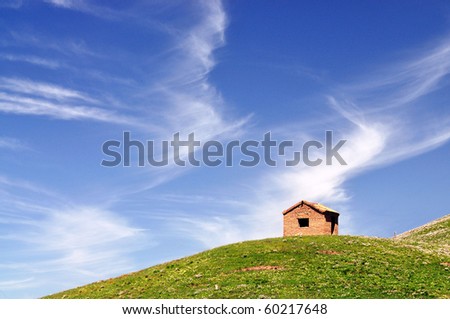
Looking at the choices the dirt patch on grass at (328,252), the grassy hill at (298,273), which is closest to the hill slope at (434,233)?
the grassy hill at (298,273)

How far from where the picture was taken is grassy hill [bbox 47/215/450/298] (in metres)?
44.2

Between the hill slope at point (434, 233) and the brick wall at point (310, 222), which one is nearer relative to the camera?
the brick wall at point (310, 222)

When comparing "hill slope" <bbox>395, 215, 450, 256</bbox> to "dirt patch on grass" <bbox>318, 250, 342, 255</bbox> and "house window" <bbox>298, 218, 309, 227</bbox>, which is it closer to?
"house window" <bbox>298, 218, 309, 227</bbox>

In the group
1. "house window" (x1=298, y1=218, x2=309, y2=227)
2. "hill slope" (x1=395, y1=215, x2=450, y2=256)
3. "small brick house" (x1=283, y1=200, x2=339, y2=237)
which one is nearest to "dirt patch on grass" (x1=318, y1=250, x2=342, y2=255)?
"small brick house" (x1=283, y1=200, x2=339, y2=237)

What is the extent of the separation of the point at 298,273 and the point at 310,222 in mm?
28387

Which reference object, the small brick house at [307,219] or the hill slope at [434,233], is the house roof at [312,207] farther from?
the hill slope at [434,233]

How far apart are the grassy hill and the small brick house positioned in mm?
8617

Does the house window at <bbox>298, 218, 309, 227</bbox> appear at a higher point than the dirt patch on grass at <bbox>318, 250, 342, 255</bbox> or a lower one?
higher

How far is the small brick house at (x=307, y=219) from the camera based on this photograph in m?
76.6

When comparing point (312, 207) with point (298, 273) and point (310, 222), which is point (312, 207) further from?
point (298, 273)

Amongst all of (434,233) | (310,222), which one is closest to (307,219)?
(310,222)
